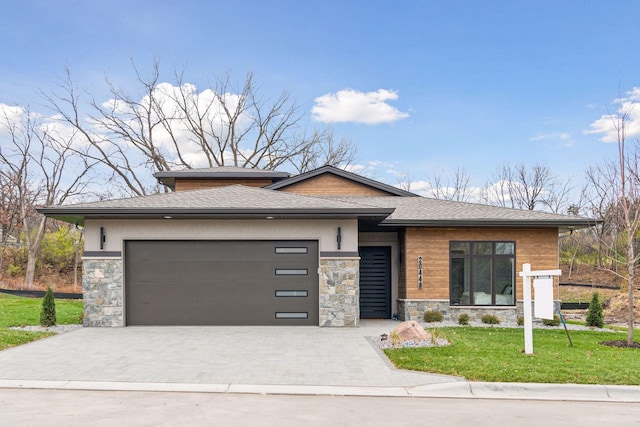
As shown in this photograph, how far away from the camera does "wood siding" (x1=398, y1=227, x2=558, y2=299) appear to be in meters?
13.2

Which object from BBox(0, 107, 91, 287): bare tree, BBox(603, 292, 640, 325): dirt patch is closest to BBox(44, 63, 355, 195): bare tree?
BBox(0, 107, 91, 287): bare tree

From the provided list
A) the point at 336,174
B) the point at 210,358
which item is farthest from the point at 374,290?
the point at 210,358

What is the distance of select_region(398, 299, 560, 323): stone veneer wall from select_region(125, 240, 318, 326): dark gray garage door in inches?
115

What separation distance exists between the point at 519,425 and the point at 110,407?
472cm

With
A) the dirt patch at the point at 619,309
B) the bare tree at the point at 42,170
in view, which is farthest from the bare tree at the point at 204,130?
the dirt patch at the point at 619,309

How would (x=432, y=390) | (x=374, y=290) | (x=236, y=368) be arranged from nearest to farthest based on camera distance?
(x=432, y=390)
(x=236, y=368)
(x=374, y=290)

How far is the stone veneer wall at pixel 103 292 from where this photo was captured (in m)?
11.6

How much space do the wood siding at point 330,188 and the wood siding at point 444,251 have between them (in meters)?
4.14

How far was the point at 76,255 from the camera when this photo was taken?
98.1ft

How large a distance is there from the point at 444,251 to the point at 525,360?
5.57 metres

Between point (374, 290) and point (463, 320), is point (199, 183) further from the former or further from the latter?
point (463, 320)

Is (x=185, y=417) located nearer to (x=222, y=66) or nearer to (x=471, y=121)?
(x=471, y=121)

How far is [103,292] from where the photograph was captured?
11.6 m

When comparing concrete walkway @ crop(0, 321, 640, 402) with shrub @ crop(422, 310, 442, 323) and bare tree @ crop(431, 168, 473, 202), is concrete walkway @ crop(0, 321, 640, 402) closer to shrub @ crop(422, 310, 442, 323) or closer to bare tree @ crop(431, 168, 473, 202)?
shrub @ crop(422, 310, 442, 323)
